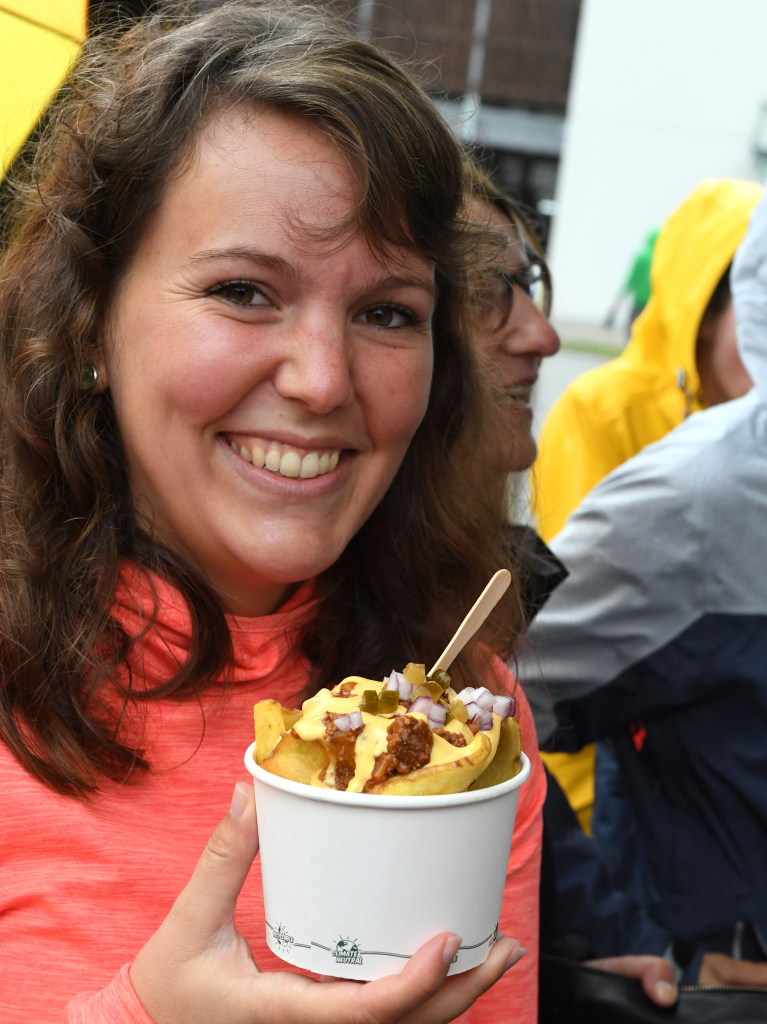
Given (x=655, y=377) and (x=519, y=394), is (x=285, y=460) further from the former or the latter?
(x=655, y=377)

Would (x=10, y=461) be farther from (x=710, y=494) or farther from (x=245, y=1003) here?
(x=710, y=494)

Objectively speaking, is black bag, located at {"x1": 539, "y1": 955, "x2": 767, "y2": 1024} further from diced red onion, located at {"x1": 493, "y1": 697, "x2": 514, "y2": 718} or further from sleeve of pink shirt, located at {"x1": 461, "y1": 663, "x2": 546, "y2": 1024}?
diced red onion, located at {"x1": 493, "y1": 697, "x2": 514, "y2": 718}

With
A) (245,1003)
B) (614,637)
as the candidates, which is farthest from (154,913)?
(614,637)

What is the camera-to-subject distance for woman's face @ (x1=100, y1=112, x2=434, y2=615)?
1382 mm

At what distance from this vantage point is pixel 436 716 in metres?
1.12

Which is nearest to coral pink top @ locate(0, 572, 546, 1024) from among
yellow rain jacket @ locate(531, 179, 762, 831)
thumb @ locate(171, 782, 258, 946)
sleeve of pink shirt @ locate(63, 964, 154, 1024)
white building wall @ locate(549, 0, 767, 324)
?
sleeve of pink shirt @ locate(63, 964, 154, 1024)

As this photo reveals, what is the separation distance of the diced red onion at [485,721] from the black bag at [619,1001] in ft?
3.27

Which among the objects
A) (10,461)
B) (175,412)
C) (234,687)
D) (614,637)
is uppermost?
(175,412)

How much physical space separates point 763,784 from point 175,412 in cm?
148

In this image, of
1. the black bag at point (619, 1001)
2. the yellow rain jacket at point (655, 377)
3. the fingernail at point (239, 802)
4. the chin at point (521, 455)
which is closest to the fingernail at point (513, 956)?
the fingernail at point (239, 802)

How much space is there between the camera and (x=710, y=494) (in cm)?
229

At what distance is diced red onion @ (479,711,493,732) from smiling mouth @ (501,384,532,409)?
3.81ft

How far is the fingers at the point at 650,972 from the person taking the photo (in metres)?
1.86

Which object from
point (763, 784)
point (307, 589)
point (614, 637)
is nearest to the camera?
point (307, 589)
